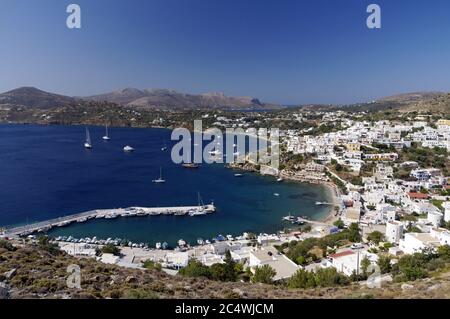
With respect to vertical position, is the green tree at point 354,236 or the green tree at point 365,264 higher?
the green tree at point 365,264

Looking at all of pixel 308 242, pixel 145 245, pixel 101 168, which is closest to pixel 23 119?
pixel 101 168

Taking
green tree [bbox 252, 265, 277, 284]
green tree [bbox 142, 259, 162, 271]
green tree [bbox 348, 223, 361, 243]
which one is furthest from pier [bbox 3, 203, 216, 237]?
green tree [bbox 252, 265, 277, 284]

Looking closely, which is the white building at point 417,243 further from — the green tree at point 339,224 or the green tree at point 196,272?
the green tree at point 196,272

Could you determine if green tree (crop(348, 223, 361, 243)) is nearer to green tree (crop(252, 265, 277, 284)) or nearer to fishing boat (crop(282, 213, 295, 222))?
fishing boat (crop(282, 213, 295, 222))

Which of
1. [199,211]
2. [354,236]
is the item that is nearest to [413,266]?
[354,236]

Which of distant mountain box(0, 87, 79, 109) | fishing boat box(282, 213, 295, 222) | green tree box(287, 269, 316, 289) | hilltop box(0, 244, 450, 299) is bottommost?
fishing boat box(282, 213, 295, 222)

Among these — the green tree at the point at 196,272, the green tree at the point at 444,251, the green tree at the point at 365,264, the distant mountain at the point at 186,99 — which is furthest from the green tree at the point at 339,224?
the distant mountain at the point at 186,99
